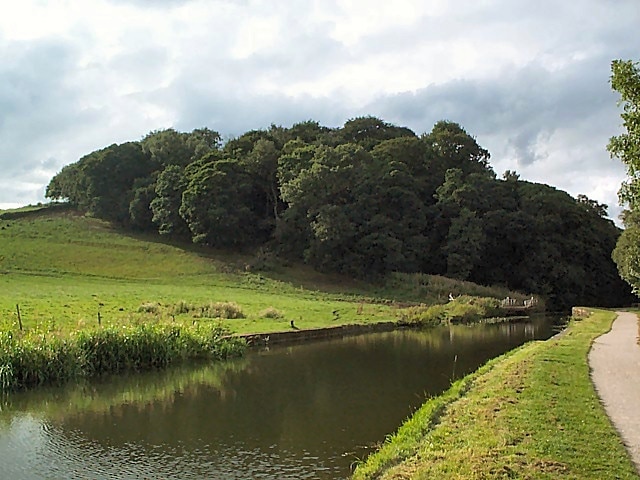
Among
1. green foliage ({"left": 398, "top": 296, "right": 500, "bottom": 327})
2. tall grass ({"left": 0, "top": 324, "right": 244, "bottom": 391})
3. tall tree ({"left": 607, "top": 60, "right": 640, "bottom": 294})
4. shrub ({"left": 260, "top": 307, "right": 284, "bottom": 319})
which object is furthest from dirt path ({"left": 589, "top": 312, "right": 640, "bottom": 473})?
shrub ({"left": 260, "top": 307, "right": 284, "bottom": 319})

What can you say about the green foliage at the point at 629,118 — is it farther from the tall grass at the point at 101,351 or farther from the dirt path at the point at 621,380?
the tall grass at the point at 101,351

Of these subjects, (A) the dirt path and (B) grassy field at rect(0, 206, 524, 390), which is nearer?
(A) the dirt path

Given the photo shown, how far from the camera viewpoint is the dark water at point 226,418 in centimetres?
1252

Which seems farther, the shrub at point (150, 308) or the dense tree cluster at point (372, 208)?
the dense tree cluster at point (372, 208)

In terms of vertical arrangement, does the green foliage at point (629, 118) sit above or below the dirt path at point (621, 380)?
above

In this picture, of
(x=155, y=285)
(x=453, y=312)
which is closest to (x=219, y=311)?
(x=155, y=285)

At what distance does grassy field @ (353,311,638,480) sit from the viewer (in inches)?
353

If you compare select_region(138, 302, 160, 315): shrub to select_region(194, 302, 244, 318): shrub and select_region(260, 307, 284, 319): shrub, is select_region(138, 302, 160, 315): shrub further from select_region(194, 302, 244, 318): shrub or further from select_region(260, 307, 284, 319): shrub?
select_region(260, 307, 284, 319): shrub

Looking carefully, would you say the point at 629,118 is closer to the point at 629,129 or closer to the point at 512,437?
the point at 629,129

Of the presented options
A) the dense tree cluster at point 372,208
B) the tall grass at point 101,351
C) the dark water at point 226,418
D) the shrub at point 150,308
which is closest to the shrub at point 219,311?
the shrub at point 150,308

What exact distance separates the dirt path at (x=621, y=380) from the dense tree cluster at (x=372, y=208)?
117ft

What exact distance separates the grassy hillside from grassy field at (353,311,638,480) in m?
16.4

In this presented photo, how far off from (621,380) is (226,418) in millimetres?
10220

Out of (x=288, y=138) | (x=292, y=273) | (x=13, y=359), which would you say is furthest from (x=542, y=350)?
(x=288, y=138)
